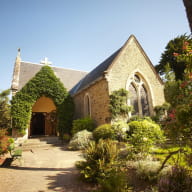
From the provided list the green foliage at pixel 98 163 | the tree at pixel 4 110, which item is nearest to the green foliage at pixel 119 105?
the green foliage at pixel 98 163

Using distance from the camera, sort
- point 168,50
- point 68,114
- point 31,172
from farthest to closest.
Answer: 1. point 168,50
2. point 68,114
3. point 31,172

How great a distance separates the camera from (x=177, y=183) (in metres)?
2.79

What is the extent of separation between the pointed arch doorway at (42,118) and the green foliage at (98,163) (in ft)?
40.4

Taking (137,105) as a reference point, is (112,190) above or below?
below

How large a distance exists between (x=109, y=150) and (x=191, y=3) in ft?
14.0

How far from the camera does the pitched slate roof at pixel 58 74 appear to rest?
47.0 feet

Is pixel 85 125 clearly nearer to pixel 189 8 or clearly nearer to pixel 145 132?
pixel 145 132

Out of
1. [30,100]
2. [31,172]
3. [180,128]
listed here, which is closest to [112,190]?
[180,128]

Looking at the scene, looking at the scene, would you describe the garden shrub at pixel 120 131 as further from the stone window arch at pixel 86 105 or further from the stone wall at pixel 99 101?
the stone window arch at pixel 86 105

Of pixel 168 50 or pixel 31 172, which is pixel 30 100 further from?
pixel 168 50

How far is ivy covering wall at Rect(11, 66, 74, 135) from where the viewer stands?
1095 cm

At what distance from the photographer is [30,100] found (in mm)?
11719

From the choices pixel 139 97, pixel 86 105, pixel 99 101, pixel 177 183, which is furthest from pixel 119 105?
pixel 177 183

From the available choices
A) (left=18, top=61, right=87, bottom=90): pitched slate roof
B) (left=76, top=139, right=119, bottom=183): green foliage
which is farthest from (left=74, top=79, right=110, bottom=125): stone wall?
(left=76, top=139, right=119, bottom=183): green foliage
